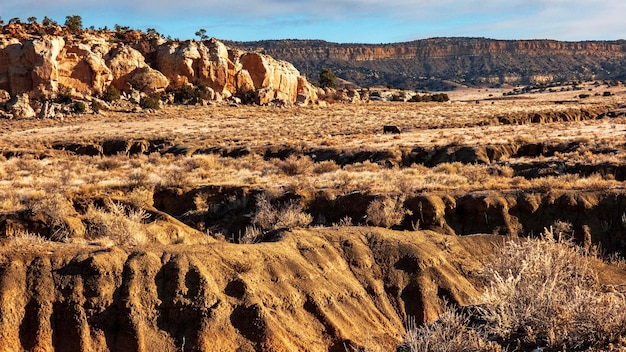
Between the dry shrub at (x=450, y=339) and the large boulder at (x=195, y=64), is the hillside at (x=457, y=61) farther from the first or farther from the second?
the dry shrub at (x=450, y=339)

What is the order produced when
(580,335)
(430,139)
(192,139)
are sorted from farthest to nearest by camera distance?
(192,139) → (430,139) → (580,335)

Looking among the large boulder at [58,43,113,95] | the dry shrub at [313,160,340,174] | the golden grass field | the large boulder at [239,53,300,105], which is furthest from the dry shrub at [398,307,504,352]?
the large boulder at [239,53,300,105]

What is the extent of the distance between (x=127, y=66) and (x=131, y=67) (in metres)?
0.48

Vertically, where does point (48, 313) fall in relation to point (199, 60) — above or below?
below

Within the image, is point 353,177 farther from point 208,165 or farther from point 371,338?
point 371,338

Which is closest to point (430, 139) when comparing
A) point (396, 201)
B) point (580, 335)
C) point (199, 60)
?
point (396, 201)

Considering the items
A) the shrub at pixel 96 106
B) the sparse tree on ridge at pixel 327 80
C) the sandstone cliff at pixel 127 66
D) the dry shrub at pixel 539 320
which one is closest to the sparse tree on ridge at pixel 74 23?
the sandstone cliff at pixel 127 66

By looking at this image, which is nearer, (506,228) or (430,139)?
(506,228)

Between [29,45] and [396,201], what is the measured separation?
57843mm

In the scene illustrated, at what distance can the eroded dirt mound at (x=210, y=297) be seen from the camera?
6.00 m

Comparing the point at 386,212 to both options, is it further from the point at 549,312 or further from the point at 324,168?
the point at 324,168

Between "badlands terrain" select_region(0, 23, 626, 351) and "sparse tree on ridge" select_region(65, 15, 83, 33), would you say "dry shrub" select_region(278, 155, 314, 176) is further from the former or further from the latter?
"sparse tree on ridge" select_region(65, 15, 83, 33)

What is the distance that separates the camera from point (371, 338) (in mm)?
6332

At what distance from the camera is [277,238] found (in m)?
8.69
